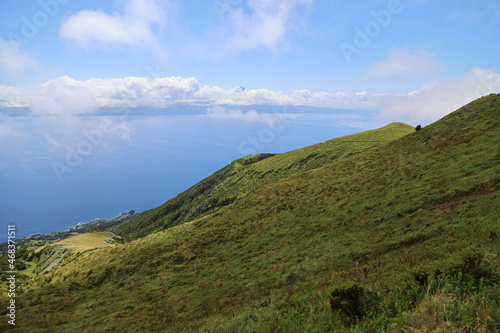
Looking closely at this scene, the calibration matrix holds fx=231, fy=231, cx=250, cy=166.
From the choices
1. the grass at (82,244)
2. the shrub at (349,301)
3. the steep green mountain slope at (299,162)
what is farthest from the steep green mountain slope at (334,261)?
the steep green mountain slope at (299,162)

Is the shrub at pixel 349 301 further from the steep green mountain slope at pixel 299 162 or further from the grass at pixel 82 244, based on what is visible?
the steep green mountain slope at pixel 299 162

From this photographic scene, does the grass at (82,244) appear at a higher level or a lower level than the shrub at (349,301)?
higher

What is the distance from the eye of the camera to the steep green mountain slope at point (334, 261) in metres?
7.54

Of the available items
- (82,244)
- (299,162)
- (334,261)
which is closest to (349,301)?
(334,261)

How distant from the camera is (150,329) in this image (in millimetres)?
16469

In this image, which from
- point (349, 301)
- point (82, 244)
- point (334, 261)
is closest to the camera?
point (349, 301)

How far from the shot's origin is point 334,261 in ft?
59.7

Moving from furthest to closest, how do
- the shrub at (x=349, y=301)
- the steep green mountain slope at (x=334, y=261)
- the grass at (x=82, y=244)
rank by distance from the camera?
the grass at (x=82, y=244), the shrub at (x=349, y=301), the steep green mountain slope at (x=334, y=261)

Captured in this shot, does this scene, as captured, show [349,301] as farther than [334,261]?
No

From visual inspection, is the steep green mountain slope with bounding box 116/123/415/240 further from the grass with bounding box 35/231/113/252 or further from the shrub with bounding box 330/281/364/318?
the shrub with bounding box 330/281/364/318

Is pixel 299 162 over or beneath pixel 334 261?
over

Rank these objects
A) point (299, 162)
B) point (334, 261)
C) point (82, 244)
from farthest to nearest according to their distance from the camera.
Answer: point (299, 162), point (82, 244), point (334, 261)

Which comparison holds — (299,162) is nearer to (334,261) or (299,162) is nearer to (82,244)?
(82,244)

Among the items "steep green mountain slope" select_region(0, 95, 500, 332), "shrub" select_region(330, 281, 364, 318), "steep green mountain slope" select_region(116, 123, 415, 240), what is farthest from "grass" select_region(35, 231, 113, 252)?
"shrub" select_region(330, 281, 364, 318)
